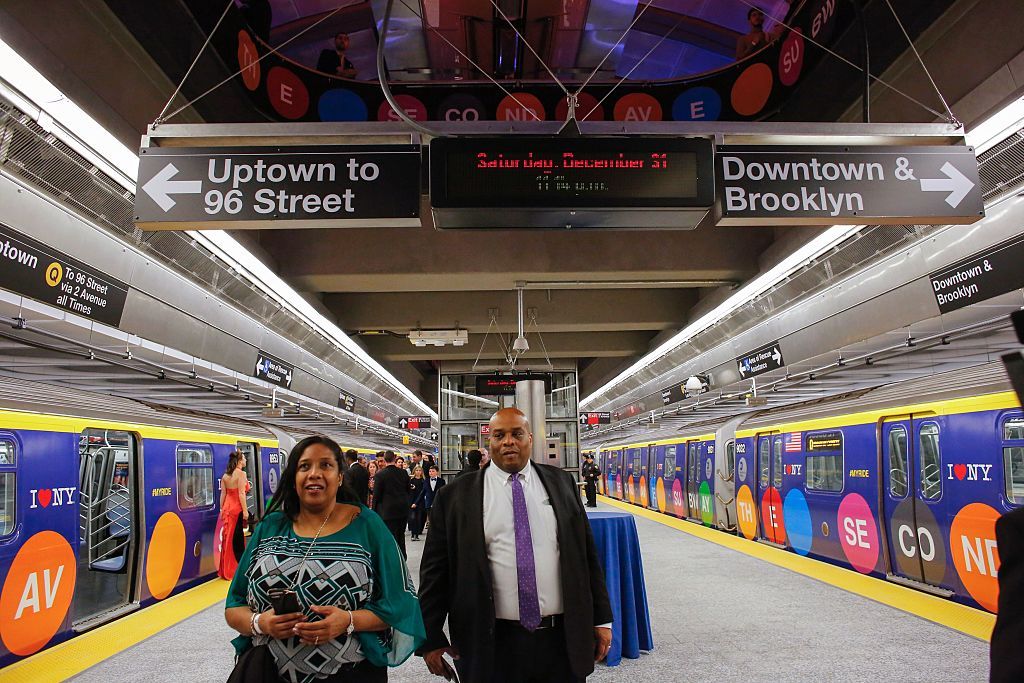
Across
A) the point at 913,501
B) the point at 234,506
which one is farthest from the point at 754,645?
the point at 234,506

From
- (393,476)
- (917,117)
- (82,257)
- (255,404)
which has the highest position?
(917,117)

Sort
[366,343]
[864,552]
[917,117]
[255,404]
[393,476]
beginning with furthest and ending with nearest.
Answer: [366,343], [255,404], [864,552], [393,476], [917,117]

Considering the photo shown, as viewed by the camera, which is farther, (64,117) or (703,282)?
(703,282)

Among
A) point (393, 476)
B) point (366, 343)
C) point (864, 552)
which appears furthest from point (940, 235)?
point (366, 343)

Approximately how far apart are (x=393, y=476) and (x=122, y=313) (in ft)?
10.8

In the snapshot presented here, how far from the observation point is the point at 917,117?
4777 mm

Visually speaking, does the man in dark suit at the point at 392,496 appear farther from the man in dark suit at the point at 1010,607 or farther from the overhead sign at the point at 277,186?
the man in dark suit at the point at 1010,607

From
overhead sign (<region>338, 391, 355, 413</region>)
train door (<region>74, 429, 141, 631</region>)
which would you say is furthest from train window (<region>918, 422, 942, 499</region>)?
overhead sign (<region>338, 391, 355, 413</region>)

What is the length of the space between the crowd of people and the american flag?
27.3 feet

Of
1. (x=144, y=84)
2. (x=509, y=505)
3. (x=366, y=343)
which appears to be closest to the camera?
(x=509, y=505)

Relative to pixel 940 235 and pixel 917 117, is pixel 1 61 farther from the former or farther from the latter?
pixel 940 235

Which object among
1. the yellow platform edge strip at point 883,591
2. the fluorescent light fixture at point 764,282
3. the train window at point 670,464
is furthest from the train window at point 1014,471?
the train window at point 670,464

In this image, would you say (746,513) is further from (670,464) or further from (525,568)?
(525,568)

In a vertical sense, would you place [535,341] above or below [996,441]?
above
